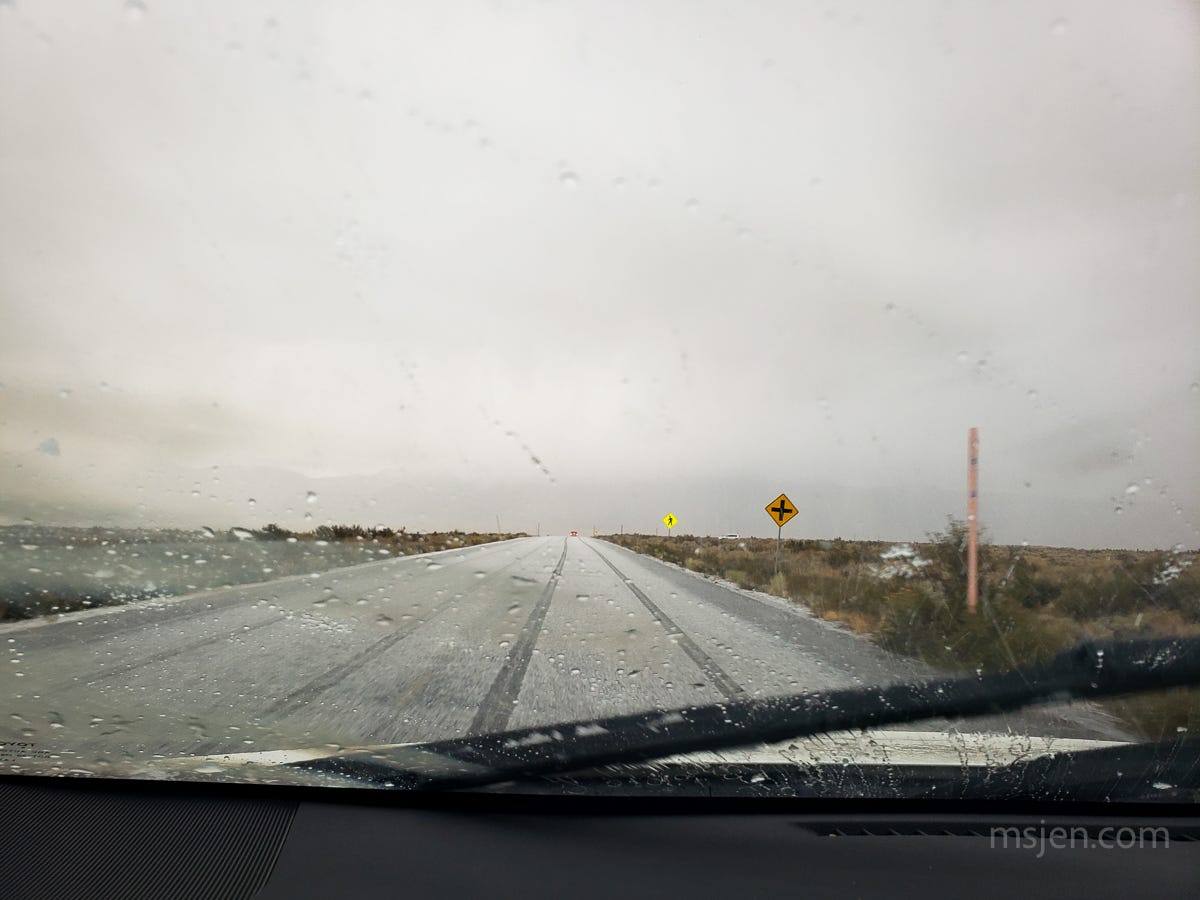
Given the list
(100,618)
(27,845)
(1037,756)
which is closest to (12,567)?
(100,618)

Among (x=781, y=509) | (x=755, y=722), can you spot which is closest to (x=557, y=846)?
(x=755, y=722)

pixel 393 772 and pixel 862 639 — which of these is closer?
pixel 393 772

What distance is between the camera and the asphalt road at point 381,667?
15.1ft

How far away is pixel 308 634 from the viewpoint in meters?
8.25

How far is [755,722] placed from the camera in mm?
3646

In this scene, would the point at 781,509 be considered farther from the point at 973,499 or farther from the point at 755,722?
the point at 755,722

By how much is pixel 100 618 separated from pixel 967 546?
391 inches

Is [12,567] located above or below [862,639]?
above

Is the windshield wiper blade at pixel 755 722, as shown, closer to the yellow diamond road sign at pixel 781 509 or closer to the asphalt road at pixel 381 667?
the asphalt road at pixel 381 667

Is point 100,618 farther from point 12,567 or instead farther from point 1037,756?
point 1037,756

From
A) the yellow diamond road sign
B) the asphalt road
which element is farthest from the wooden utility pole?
the yellow diamond road sign

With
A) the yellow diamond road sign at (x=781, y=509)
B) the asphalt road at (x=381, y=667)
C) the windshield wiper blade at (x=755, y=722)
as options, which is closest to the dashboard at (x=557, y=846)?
the windshield wiper blade at (x=755, y=722)

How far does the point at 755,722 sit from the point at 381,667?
4.08 m

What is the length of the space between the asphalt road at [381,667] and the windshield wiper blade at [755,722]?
0.33 meters
